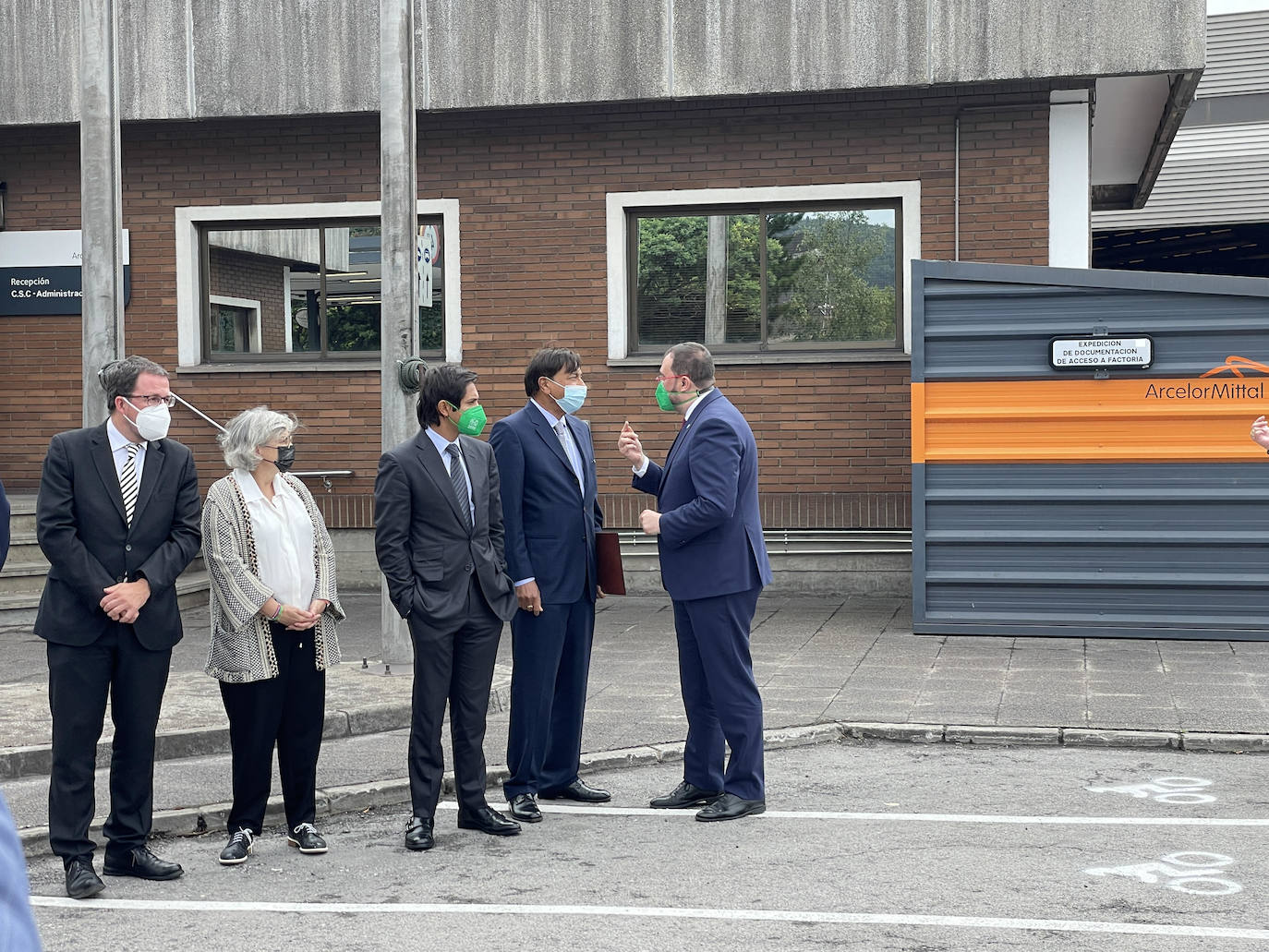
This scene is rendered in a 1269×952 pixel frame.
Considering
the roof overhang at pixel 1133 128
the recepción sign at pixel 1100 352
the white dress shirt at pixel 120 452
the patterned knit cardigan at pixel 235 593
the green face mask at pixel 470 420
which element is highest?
the roof overhang at pixel 1133 128

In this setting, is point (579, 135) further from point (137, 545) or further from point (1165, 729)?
point (137, 545)

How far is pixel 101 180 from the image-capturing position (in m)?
8.81

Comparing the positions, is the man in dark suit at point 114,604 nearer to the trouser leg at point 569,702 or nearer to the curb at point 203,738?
the curb at point 203,738

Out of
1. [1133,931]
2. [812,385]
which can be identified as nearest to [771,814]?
[1133,931]

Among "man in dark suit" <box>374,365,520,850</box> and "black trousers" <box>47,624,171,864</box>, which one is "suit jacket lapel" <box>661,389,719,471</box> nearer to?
"man in dark suit" <box>374,365,520,850</box>

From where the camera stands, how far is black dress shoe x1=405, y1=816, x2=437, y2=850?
588 centimetres

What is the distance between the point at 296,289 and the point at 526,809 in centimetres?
895

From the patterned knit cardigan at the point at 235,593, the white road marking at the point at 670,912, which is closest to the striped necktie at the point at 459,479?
the patterned knit cardigan at the point at 235,593

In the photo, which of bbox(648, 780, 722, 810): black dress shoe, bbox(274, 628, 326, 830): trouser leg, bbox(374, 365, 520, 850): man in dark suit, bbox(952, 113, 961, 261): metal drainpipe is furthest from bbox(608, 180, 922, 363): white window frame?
bbox(274, 628, 326, 830): trouser leg

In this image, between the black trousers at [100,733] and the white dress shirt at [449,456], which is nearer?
the black trousers at [100,733]

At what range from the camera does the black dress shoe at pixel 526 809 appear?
20.8ft

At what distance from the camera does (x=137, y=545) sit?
18.1 ft

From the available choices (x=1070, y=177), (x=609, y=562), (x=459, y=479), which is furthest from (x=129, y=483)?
(x=1070, y=177)

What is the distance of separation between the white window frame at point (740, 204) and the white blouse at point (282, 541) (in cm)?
777
